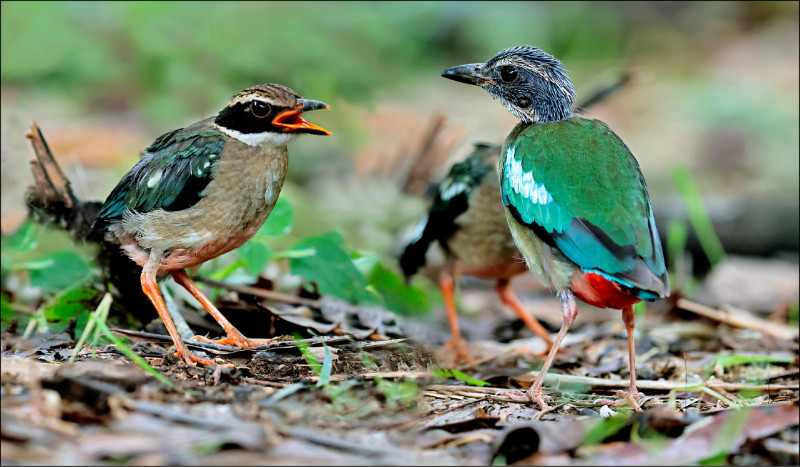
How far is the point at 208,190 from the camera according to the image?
4734 millimetres

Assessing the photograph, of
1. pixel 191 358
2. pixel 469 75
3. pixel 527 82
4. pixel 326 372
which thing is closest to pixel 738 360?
pixel 527 82

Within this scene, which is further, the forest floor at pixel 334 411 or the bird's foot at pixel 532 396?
the bird's foot at pixel 532 396

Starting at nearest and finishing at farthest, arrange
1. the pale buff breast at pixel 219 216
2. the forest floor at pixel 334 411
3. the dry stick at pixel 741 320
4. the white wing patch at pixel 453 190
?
the forest floor at pixel 334 411
the pale buff breast at pixel 219 216
the white wing patch at pixel 453 190
the dry stick at pixel 741 320

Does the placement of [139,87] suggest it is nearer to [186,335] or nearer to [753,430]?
[186,335]

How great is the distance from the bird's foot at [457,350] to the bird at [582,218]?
1.54 m

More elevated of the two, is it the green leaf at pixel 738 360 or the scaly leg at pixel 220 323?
the scaly leg at pixel 220 323

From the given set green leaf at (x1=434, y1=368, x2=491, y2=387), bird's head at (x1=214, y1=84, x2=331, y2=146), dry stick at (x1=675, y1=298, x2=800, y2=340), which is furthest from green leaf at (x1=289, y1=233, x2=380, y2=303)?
dry stick at (x1=675, y1=298, x2=800, y2=340)

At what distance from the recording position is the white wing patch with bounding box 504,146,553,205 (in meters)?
4.61

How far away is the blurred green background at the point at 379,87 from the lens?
927cm

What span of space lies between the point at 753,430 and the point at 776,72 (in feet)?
39.8

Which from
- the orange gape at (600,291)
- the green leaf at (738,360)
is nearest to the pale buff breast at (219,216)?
the orange gape at (600,291)

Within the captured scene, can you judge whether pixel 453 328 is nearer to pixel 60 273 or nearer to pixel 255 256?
pixel 255 256

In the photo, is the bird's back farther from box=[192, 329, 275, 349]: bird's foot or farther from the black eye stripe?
box=[192, 329, 275, 349]: bird's foot

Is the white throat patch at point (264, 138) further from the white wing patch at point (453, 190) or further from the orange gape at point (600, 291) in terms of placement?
the white wing patch at point (453, 190)
